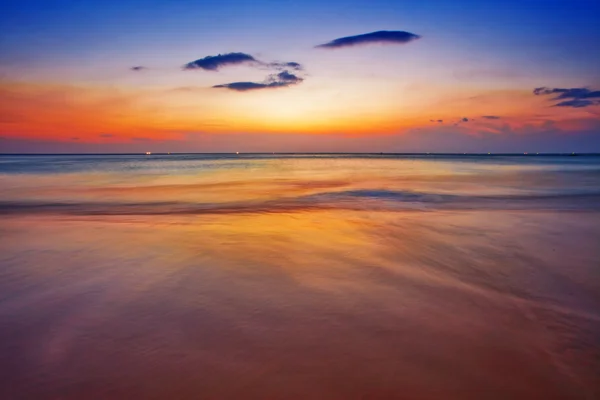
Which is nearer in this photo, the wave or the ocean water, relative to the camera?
the ocean water

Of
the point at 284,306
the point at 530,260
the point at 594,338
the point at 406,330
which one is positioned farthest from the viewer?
the point at 530,260

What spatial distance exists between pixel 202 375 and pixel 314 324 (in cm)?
124

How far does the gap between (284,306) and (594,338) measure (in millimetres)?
2924

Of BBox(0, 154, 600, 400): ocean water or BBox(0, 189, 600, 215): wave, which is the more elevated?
BBox(0, 189, 600, 215): wave

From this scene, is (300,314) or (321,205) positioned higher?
(321,205)

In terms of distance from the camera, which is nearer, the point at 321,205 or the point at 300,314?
the point at 300,314

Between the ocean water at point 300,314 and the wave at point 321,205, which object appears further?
the wave at point 321,205

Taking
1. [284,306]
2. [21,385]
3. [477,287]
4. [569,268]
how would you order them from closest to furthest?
1. [21,385]
2. [284,306]
3. [477,287]
4. [569,268]

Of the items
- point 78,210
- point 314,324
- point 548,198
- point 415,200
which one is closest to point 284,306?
point 314,324

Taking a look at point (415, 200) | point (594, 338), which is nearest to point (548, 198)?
point (415, 200)

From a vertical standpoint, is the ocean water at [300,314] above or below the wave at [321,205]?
below

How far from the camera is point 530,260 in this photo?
Result: 6125 mm

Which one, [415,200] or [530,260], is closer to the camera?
[530,260]

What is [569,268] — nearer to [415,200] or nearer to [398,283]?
[398,283]
